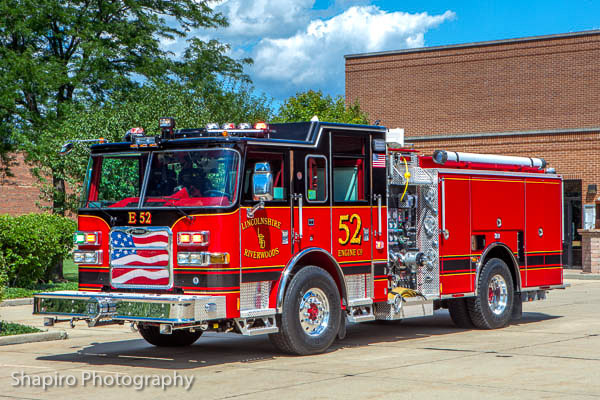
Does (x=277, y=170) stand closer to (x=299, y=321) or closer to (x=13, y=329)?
(x=299, y=321)

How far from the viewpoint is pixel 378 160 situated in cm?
1230

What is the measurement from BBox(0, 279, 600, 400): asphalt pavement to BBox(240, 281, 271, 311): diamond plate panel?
0.71 meters

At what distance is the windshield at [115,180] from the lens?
1119 cm

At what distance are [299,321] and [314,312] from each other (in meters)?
0.36

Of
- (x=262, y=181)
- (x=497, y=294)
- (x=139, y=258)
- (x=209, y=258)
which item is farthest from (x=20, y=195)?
(x=262, y=181)

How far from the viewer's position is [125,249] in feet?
35.8

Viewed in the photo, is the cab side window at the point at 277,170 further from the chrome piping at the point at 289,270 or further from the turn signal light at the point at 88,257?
the turn signal light at the point at 88,257

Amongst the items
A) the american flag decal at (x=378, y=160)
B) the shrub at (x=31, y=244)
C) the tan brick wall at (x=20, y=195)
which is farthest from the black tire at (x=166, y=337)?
the tan brick wall at (x=20, y=195)

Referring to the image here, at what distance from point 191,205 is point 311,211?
5.28 feet

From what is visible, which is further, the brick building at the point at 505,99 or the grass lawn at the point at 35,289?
the brick building at the point at 505,99

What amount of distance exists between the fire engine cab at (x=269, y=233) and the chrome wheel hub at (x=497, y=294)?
63 centimetres

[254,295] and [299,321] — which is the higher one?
[254,295]

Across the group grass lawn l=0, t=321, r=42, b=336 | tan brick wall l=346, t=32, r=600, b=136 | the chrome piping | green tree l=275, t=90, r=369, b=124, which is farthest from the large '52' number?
tan brick wall l=346, t=32, r=600, b=136

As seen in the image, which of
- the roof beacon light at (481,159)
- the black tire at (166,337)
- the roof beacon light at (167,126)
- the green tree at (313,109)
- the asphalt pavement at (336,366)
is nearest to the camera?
the asphalt pavement at (336,366)
